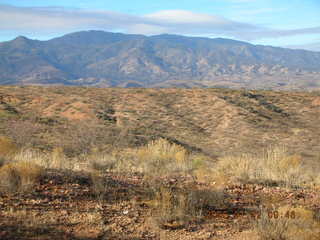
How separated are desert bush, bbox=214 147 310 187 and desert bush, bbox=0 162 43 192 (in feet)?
16.1

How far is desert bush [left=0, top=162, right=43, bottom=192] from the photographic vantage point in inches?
314

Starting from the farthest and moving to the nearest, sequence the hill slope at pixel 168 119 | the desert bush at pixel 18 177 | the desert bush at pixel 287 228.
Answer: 1. the hill slope at pixel 168 119
2. the desert bush at pixel 18 177
3. the desert bush at pixel 287 228

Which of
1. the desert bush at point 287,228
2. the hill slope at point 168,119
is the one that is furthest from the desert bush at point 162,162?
the hill slope at point 168,119

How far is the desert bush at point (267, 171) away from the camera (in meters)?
11.4

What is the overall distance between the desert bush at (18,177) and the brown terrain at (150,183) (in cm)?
2

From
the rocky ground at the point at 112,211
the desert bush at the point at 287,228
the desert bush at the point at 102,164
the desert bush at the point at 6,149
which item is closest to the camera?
the desert bush at the point at 287,228

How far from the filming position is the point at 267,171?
12.1m

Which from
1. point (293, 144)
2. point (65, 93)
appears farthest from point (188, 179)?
point (65, 93)

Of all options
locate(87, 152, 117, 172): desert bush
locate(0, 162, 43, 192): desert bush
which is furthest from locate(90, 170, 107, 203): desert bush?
locate(87, 152, 117, 172): desert bush

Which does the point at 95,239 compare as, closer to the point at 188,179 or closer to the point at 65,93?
the point at 188,179

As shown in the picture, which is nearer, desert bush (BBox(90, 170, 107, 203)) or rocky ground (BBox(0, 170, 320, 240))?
rocky ground (BBox(0, 170, 320, 240))

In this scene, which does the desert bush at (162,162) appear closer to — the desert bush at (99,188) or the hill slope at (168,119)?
the desert bush at (99,188)

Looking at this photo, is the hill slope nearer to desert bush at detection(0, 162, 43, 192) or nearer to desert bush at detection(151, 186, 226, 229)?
desert bush at detection(0, 162, 43, 192)

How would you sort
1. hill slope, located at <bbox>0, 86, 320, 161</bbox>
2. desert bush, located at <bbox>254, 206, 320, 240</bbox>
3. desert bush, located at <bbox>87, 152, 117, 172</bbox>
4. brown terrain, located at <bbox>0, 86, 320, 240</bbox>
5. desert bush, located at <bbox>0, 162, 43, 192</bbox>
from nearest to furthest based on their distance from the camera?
desert bush, located at <bbox>254, 206, 320, 240</bbox>, brown terrain, located at <bbox>0, 86, 320, 240</bbox>, desert bush, located at <bbox>0, 162, 43, 192</bbox>, desert bush, located at <bbox>87, 152, 117, 172</bbox>, hill slope, located at <bbox>0, 86, 320, 161</bbox>
